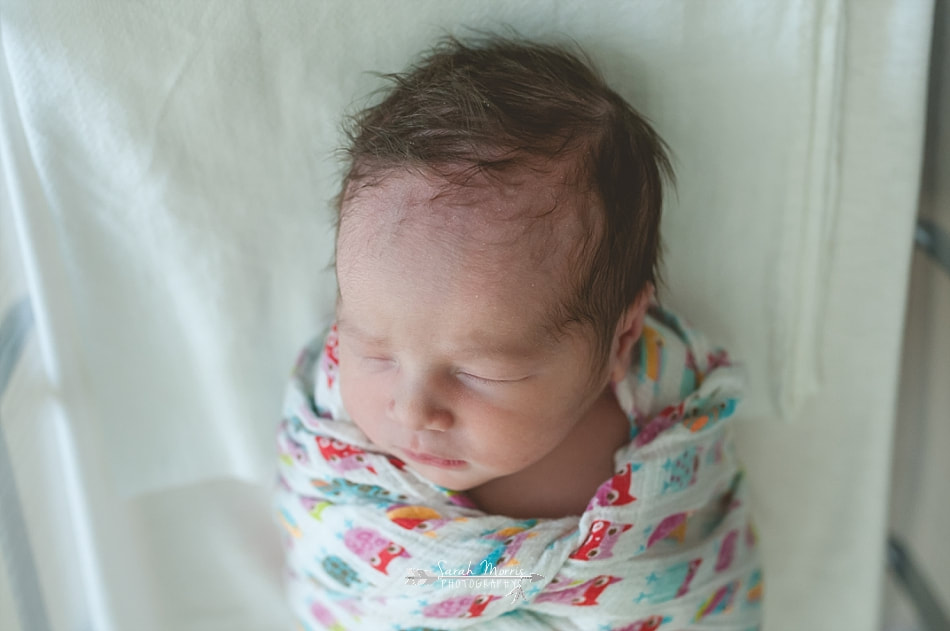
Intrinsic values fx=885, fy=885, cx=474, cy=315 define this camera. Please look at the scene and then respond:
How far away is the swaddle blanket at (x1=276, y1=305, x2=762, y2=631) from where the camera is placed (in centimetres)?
79

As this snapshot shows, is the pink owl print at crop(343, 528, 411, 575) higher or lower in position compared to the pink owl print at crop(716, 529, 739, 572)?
higher

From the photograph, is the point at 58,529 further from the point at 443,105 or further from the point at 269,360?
the point at 443,105

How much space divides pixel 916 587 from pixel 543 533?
2.11 ft

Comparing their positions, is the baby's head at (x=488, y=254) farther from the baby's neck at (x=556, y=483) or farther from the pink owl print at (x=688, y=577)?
the pink owl print at (x=688, y=577)

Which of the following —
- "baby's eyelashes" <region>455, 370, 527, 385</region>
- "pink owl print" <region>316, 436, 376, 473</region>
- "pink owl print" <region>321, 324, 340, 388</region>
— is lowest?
"pink owl print" <region>316, 436, 376, 473</region>

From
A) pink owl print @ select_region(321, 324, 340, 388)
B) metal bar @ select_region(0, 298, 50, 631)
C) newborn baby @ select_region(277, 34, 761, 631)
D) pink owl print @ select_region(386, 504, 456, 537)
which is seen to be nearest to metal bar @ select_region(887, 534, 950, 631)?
newborn baby @ select_region(277, 34, 761, 631)

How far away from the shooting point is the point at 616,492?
798 mm

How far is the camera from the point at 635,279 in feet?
2.60

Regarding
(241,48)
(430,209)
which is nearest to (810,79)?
(430,209)

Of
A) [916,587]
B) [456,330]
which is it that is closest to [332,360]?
[456,330]

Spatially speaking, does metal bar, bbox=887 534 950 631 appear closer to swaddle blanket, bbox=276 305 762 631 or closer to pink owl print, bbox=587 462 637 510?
swaddle blanket, bbox=276 305 762 631

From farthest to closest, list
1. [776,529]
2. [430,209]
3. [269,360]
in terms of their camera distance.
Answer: [776,529], [269,360], [430,209]

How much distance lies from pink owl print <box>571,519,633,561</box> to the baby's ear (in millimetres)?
142

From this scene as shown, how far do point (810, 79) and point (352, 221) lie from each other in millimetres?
477
